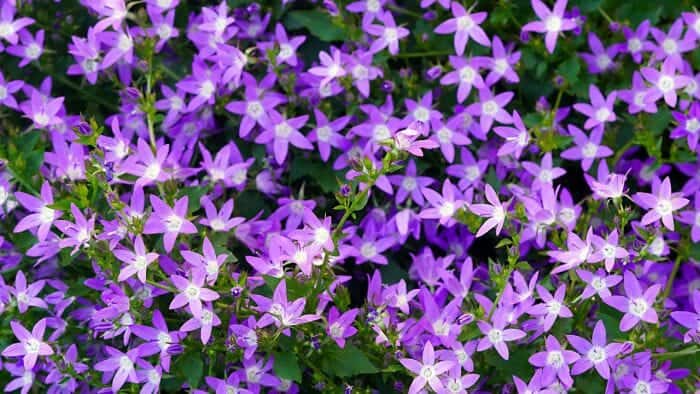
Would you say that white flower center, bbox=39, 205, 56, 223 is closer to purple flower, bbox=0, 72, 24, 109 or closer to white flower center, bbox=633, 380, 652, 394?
purple flower, bbox=0, 72, 24, 109

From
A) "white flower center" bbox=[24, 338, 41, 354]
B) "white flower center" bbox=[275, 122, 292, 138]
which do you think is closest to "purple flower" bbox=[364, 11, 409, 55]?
"white flower center" bbox=[275, 122, 292, 138]

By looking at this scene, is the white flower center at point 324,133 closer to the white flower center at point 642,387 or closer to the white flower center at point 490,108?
the white flower center at point 490,108

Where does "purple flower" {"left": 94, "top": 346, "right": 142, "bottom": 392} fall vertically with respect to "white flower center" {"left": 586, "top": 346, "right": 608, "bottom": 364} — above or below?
below

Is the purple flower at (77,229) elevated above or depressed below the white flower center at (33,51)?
below

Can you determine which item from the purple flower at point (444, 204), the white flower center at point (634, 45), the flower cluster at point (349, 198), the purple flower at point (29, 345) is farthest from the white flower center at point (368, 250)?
the white flower center at point (634, 45)

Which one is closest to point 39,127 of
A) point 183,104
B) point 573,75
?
point 183,104

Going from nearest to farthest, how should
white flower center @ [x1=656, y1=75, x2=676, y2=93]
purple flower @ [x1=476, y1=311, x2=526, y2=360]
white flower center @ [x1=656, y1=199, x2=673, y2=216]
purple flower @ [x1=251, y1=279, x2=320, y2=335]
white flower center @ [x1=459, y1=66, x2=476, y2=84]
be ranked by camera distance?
1. purple flower @ [x1=251, y1=279, x2=320, y2=335]
2. purple flower @ [x1=476, y1=311, x2=526, y2=360]
3. white flower center @ [x1=656, y1=199, x2=673, y2=216]
4. white flower center @ [x1=656, y1=75, x2=676, y2=93]
5. white flower center @ [x1=459, y1=66, x2=476, y2=84]

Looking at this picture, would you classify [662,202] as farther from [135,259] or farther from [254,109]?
[135,259]

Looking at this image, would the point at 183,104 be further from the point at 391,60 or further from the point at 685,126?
the point at 685,126
